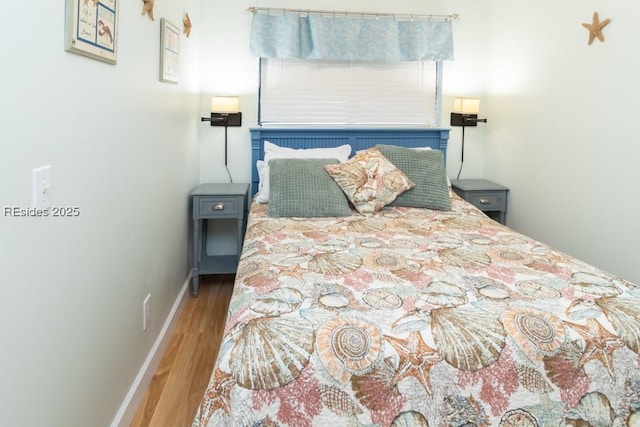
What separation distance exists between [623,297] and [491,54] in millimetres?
2666

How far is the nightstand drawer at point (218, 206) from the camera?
3148 millimetres

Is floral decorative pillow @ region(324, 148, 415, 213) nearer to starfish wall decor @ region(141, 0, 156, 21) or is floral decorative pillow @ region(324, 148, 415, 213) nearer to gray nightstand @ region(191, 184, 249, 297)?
gray nightstand @ region(191, 184, 249, 297)

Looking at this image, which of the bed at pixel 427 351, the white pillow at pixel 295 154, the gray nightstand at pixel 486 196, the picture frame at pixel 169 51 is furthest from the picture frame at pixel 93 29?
the gray nightstand at pixel 486 196

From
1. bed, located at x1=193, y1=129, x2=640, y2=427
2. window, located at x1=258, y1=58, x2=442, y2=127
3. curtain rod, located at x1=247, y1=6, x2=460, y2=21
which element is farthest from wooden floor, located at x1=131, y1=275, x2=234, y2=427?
curtain rod, located at x1=247, y1=6, x2=460, y2=21

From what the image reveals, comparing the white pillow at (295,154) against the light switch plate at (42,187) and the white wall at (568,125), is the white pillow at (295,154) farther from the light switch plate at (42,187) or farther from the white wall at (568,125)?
the light switch plate at (42,187)

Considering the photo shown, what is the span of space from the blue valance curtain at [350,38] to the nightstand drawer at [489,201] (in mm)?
1098

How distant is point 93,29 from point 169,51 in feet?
3.56

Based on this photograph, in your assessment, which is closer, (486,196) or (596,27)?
(596,27)

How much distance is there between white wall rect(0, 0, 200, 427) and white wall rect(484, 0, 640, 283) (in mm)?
2390

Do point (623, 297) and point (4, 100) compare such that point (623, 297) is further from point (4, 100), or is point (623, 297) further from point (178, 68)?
point (178, 68)

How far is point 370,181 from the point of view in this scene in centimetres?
287

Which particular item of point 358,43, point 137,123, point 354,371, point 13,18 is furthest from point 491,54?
point 13,18

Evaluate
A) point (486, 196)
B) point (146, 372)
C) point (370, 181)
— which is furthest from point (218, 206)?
point (486, 196)

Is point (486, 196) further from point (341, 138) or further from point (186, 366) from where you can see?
point (186, 366)
